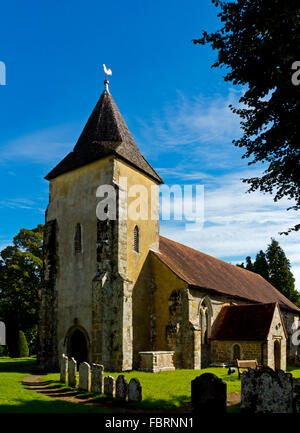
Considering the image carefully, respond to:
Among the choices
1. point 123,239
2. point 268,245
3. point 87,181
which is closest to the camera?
point 123,239

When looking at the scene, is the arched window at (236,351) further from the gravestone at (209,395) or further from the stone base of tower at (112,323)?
the gravestone at (209,395)

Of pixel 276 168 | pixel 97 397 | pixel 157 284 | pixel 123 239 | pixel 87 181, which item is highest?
pixel 87 181

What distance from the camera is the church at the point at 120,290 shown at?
19000 millimetres

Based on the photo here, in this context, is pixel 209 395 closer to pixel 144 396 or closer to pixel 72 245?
pixel 144 396

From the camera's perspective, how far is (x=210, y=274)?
1124 inches

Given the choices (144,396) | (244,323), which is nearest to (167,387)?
(144,396)

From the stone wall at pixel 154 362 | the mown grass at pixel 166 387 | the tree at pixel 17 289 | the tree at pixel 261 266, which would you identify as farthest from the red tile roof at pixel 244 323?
the tree at pixel 261 266

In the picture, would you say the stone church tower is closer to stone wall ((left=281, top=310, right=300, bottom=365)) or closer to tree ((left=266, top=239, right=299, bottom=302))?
stone wall ((left=281, top=310, right=300, bottom=365))

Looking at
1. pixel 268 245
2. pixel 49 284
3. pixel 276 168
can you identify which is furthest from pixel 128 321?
pixel 268 245

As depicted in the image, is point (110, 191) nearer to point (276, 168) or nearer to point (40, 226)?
point (276, 168)

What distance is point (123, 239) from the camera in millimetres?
20312

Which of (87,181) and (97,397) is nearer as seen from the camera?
(97,397)

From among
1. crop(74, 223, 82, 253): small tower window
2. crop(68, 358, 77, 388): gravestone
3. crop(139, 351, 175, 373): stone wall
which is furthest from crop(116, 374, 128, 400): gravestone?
crop(74, 223, 82, 253): small tower window

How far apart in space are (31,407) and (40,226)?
30130mm
